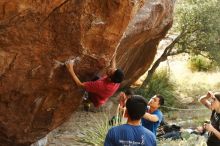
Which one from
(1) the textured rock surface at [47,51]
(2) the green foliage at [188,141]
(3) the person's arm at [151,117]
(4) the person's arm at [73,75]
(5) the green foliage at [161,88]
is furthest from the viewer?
(5) the green foliage at [161,88]

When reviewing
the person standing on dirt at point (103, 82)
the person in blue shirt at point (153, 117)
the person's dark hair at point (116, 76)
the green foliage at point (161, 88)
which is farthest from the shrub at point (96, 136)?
the green foliage at point (161, 88)

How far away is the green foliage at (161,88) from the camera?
16208 mm

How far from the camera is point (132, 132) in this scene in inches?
175

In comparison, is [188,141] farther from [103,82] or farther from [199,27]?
[199,27]

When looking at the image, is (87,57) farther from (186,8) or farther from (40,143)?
(186,8)

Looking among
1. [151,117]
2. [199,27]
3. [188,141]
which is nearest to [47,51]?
[151,117]

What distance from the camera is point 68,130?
11477 mm

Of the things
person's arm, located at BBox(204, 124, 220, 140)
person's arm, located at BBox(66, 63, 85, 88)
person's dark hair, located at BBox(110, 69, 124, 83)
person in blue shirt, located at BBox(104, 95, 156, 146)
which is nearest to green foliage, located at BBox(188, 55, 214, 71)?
person's dark hair, located at BBox(110, 69, 124, 83)

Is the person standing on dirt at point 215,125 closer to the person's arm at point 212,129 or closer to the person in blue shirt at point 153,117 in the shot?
the person's arm at point 212,129

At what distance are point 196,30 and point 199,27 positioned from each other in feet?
1.03

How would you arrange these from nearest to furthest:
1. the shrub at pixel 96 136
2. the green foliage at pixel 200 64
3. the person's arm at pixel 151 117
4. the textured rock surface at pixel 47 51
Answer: the textured rock surface at pixel 47 51 → the person's arm at pixel 151 117 → the shrub at pixel 96 136 → the green foliage at pixel 200 64

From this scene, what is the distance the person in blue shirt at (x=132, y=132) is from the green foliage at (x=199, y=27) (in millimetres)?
12885

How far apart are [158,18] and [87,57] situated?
4293 mm

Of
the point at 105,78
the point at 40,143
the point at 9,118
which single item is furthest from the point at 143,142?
the point at 40,143
